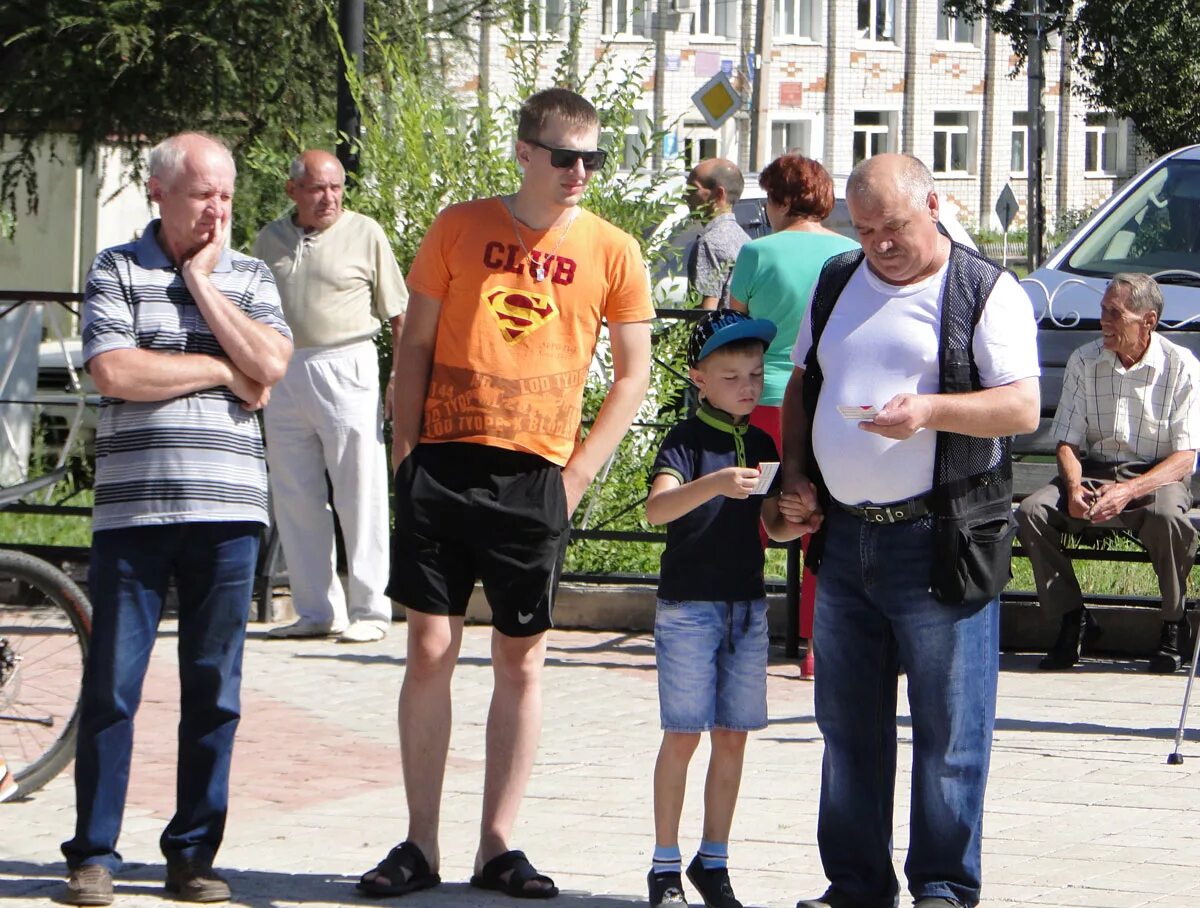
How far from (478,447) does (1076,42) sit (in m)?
34.0

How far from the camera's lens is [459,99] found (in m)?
11.1

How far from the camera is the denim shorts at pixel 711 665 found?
4.92 m

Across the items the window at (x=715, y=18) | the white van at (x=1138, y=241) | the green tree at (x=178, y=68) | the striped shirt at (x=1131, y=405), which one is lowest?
the striped shirt at (x=1131, y=405)

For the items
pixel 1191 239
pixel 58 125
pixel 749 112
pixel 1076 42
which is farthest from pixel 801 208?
pixel 749 112

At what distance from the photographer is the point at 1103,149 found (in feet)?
198

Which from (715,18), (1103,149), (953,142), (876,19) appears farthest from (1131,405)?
(1103,149)

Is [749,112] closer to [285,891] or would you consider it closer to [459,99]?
[459,99]

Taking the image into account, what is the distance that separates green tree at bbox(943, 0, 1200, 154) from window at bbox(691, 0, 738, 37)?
629 inches

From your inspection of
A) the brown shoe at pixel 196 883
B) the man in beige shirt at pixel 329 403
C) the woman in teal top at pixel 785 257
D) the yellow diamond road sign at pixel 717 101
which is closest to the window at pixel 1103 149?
the yellow diamond road sign at pixel 717 101

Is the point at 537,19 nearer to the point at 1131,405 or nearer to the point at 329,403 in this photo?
the point at 329,403

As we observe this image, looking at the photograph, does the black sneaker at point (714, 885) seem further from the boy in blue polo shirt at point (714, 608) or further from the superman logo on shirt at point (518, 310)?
the superman logo on shirt at point (518, 310)

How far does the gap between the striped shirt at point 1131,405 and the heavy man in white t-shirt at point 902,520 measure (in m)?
3.81

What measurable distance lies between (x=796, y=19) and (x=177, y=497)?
5150 cm

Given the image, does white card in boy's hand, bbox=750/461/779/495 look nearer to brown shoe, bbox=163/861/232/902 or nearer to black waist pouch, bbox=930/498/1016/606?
black waist pouch, bbox=930/498/1016/606
